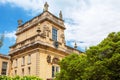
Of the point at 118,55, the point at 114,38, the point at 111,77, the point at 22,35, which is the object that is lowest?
the point at 111,77

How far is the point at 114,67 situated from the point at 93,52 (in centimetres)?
259

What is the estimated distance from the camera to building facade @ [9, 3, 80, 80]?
29.7m

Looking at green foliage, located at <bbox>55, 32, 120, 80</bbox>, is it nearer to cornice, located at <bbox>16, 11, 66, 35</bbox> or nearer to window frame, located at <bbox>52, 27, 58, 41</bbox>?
window frame, located at <bbox>52, 27, 58, 41</bbox>

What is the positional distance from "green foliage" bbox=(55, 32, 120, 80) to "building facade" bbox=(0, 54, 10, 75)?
13489 mm

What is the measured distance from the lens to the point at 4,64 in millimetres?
34250

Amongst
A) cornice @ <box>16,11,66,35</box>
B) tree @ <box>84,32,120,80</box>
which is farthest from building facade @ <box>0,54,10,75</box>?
tree @ <box>84,32,120,80</box>

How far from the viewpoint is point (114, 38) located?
20.5 meters

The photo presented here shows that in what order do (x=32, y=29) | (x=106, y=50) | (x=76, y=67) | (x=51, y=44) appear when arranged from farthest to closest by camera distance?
(x=32, y=29) → (x=51, y=44) → (x=76, y=67) → (x=106, y=50)

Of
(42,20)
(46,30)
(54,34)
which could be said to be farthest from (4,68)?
(42,20)

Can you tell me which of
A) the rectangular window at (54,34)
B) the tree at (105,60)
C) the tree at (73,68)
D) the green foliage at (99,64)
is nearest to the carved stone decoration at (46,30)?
the rectangular window at (54,34)

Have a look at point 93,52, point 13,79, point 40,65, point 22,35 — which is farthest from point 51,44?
point 13,79

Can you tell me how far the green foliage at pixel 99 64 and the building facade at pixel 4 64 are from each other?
1349 cm

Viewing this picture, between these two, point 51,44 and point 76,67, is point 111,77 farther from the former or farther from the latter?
point 51,44

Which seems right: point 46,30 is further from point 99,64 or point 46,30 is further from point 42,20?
point 99,64
